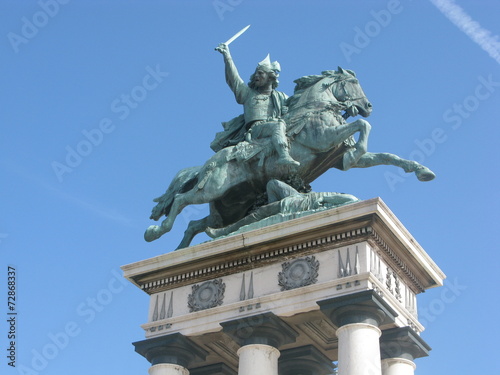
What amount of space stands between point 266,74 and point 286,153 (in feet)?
12.1

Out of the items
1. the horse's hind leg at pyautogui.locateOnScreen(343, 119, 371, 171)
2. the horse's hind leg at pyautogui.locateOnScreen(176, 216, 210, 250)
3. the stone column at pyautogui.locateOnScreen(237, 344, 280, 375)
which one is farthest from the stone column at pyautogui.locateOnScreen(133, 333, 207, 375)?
the horse's hind leg at pyautogui.locateOnScreen(343, 119, 371, 171)

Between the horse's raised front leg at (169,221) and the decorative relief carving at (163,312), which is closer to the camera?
the decorative relief carving at (163,312)

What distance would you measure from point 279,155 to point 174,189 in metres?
3.61

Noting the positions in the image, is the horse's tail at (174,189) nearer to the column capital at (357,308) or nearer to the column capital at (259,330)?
the column capital at (259,330)

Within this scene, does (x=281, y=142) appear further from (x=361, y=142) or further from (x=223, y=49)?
(x=223, y=49)

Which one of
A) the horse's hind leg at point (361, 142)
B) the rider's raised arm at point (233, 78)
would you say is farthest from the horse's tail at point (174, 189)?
the horse's hind leg at point (361, 142)

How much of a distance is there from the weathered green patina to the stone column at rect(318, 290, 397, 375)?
13.5ft

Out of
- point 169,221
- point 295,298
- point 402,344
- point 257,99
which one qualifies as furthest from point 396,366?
point 257,99

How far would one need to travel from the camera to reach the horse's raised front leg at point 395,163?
2683 centimetres

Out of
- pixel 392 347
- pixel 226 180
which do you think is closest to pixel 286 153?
pixel 226 180

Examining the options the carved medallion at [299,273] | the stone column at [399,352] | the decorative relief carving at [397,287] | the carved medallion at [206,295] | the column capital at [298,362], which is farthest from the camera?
the column capital at [298,362]

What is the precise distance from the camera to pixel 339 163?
2891cm

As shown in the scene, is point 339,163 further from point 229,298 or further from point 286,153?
point 229,298

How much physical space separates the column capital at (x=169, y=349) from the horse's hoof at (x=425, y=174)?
292 inches
